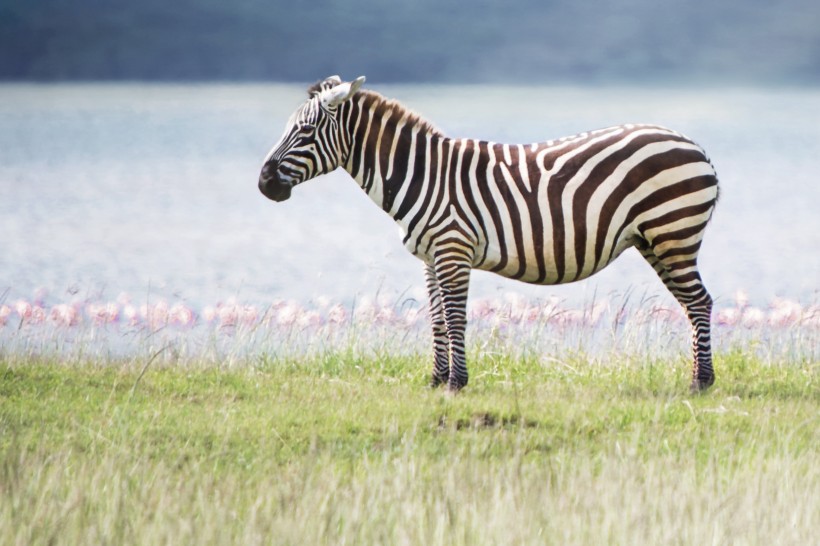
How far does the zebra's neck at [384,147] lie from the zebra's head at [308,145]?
152mm

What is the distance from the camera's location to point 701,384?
920 centimetres

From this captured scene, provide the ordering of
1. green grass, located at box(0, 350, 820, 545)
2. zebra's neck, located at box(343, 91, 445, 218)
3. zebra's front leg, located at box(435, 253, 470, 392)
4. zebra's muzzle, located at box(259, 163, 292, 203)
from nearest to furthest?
green grass, located at box(0, 350, 820, 545)
zebra's front leg, located at box(435, 253, 470, 392)
zebra's muzzle, located at box(259, 163, 292, 203)
zebra's neck, located at box(343, 91, 445, 218)

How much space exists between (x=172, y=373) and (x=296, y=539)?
5.44 meters

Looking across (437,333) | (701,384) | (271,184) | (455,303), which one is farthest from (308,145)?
(701,384)

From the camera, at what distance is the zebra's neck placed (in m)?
9.13

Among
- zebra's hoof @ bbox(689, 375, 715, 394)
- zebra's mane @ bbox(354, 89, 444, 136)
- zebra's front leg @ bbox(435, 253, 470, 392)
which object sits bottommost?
zebra's hoof @ bbox(689, 375, 715, 394)

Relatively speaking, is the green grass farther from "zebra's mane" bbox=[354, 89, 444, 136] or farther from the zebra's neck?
"zebra's mane" bbox=[354, 89, 444, 136]

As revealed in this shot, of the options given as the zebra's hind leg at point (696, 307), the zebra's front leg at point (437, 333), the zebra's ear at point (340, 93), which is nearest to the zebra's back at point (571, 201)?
the zebra's hind leg at point (696, 307)

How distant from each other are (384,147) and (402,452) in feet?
10.2

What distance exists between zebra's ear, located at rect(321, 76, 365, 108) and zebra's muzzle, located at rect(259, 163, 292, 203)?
713 mm

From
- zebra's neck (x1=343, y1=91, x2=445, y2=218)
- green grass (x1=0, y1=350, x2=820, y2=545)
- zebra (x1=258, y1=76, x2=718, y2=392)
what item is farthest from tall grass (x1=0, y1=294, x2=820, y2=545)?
zebra's neck (x1=343, y1=91, x2=445, y2=218)

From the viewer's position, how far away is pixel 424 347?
10.6 meters

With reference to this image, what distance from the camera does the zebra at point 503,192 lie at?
8.97 meters

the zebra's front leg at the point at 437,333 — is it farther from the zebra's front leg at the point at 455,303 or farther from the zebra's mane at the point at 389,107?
the zebra's mane at the point at 389,107
